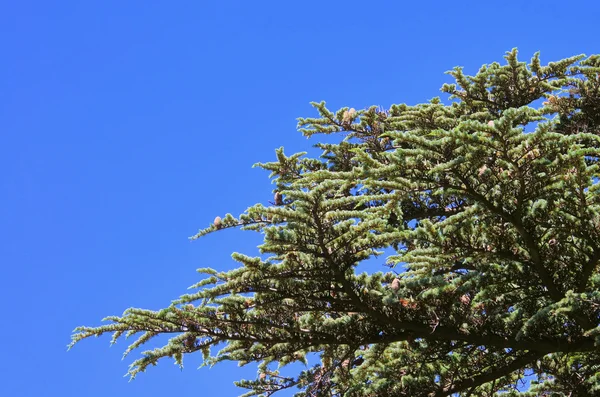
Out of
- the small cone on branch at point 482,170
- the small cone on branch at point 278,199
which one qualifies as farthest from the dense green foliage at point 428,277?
the small cone on branch at point 278,199

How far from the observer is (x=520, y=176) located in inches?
243

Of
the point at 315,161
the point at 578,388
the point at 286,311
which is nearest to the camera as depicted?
the point at 286,311

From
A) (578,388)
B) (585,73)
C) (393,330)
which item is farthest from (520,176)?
(585,73)

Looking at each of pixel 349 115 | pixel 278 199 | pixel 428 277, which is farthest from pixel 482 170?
pixel 349 115

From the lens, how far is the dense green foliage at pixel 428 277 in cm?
611

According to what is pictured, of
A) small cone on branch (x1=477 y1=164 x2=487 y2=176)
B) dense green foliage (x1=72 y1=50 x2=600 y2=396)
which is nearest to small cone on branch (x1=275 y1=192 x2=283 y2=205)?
dense green foliage (x1=72 y1=50 x2=600 y2=396)

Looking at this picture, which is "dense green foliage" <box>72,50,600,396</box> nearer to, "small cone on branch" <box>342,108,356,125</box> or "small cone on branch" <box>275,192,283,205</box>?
"small cone on branch" <box>275,192,283,205</box>

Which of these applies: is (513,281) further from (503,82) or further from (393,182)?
(503,82)

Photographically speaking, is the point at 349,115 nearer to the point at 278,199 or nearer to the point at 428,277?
the point at 278,199

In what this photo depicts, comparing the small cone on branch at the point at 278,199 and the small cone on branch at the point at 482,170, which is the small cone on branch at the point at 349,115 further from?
the small cone on branch at the point at 482,170

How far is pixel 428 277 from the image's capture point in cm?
648

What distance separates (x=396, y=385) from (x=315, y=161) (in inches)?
181

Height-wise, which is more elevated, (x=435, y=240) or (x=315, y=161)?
(x=315, y=161)

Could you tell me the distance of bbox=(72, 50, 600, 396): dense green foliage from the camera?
6.11 m
